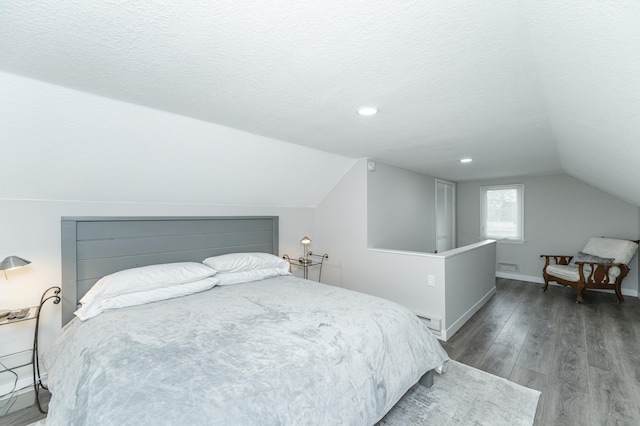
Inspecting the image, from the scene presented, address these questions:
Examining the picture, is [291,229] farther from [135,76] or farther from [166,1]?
[166,1]

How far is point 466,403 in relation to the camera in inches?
80.5

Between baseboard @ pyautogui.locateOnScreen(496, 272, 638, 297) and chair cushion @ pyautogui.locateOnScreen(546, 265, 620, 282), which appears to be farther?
baseboard @ pyautogui.locateOnScreen(496, 272, 638, 297)

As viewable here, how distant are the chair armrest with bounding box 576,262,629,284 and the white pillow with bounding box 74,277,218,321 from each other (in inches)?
210

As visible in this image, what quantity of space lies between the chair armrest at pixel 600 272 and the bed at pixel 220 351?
3506 millimetres

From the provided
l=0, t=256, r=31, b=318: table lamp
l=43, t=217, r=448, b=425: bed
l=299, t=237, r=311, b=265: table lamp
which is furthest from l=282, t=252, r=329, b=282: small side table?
l=0, t=256, r=31, b=318: table lamp

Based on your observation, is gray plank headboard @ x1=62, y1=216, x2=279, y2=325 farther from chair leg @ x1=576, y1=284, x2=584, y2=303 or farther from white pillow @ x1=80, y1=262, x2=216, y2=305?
chair leg @ x1=576, y1=284, x2=584, y2=303

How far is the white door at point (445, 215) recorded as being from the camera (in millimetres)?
5648

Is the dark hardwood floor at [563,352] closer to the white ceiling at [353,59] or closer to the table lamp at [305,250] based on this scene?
the white ceiling at [353,59]

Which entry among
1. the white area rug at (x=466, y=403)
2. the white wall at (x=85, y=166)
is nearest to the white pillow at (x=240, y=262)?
the white wall at (x=85, y=166)

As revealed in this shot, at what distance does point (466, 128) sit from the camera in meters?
2.50

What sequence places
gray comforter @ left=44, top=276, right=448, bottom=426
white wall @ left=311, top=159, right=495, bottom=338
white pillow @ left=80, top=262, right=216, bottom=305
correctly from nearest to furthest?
gray comforter @ left=44, top=276, right=448, bottom=426 → white pillow @ left=80, top=262, right=216, bottom=305 → white wall @ left=311, top=159, right=495, bottom=338

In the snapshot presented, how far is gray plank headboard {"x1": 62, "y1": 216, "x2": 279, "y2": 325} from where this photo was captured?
2350 millimetres

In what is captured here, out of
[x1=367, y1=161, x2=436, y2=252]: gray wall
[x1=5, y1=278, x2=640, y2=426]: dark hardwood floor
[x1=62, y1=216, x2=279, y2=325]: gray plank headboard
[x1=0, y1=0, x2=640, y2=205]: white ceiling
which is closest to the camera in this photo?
[x1=0, y1=0, x2=640, y2=205]: white ceiling

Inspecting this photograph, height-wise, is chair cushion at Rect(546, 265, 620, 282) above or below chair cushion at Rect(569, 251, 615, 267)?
below
